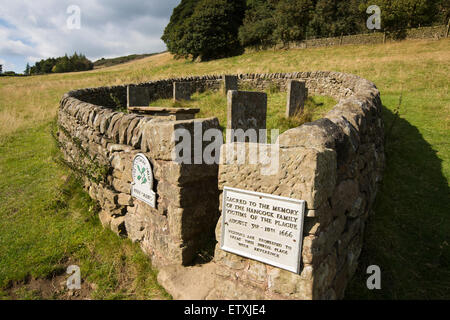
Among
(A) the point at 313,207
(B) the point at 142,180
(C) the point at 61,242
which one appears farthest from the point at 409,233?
(C) the point at 61,242

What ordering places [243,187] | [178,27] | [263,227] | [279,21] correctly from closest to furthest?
[263,227]
[243,187]
[279,21]
[178,27]

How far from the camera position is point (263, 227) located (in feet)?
8.53

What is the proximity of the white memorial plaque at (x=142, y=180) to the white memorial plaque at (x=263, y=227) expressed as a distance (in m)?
1.24

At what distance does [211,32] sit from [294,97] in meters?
34.3

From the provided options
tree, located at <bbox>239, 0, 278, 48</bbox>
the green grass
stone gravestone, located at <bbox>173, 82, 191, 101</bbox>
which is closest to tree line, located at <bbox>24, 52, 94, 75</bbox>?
tree, located at <bbox>239, 0, 278, 48</bbox>

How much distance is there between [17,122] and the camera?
13039 millimetres

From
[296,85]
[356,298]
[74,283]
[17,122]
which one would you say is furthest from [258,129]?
[17,122]

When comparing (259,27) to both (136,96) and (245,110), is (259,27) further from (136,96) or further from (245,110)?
(245,110)

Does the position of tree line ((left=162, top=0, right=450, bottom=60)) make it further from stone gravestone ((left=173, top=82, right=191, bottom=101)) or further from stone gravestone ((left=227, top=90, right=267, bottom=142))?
stone gravestone ((left=227, top=90, right=267, bottom=142))

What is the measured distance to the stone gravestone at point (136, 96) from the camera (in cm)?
1063

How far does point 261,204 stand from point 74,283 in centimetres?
298

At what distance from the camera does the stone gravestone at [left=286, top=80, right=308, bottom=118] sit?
9.01 metres

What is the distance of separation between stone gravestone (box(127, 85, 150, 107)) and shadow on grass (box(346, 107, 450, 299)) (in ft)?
28.8
